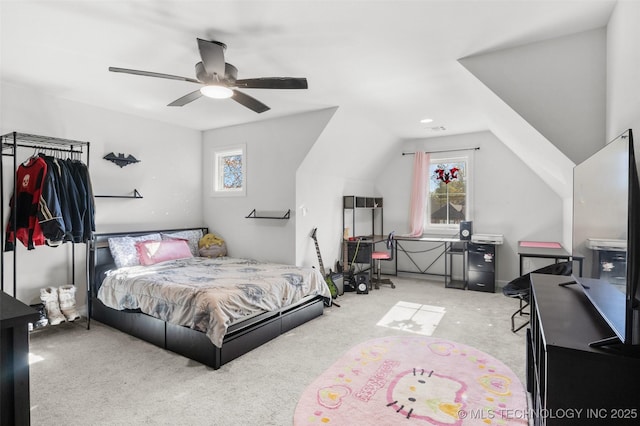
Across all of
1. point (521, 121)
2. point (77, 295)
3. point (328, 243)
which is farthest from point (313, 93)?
point (77, 295)

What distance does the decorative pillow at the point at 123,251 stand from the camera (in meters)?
3.88

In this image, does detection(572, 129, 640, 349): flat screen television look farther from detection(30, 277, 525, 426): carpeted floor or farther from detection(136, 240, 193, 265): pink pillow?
detection(136, 240, 193, 265): pink pillow

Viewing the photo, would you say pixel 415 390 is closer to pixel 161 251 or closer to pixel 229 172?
pixel 161 251

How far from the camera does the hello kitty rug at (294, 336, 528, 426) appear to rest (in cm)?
204

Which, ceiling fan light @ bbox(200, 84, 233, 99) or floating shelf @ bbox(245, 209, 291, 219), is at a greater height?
ceiling fan light @ bbox(200, 84, 233, 99)

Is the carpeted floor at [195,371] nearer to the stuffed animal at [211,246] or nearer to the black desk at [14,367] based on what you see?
the black desk at [14,367]

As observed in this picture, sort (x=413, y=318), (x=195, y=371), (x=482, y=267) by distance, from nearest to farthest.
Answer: (x=195, y=371)
(x=413, y=318)
(x=482, y=267)

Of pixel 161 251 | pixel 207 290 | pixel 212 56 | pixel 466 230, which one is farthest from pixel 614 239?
pixel 161 251

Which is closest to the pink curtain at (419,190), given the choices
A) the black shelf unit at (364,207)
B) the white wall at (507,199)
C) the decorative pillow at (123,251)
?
the white wall at (507,199)

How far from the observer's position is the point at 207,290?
2.92 metres

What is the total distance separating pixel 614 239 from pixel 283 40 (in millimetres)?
2327

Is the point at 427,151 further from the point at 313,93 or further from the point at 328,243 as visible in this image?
the point at 313,93

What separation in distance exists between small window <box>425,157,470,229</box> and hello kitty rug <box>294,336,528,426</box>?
10.9 ft

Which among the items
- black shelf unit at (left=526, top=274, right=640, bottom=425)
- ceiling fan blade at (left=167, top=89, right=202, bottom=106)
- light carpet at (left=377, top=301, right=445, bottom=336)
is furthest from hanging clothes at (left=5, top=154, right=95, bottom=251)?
black shelf unit at (left=526, top=274, right=640, bottom=425)
